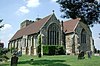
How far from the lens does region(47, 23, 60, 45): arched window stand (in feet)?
195

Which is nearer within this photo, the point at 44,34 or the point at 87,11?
the point at 87,11

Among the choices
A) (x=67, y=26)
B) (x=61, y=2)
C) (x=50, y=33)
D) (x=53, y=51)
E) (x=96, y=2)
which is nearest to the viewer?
(x=96, y=2)

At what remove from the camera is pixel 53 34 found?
196 ft

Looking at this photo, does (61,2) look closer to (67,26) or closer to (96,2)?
(96,2)

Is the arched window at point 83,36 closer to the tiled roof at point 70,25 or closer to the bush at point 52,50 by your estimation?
the tiled roof at point 70,25

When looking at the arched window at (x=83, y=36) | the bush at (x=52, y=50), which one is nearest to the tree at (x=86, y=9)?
the bush at (x=52, y=50)

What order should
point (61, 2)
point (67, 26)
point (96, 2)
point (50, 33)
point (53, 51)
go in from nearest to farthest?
point (96, 2) < point (61, 2) < point (53, 51) < point (50, 33) < point (67, 26)

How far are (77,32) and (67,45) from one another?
3937 mm

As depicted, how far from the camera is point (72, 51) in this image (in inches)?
2315

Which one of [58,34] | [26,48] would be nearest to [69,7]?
[58,34]

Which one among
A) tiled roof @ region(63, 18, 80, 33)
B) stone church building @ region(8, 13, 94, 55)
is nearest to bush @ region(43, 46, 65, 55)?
stone church building @ region(8, 13, 94, 55)

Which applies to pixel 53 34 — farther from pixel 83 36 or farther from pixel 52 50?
pixel 83 36

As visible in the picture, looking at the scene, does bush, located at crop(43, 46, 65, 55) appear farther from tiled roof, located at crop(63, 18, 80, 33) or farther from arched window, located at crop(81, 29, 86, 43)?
arched window, located at crop(81, 29, 86, 43)

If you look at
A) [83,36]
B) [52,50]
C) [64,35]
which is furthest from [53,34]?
[83,36]
